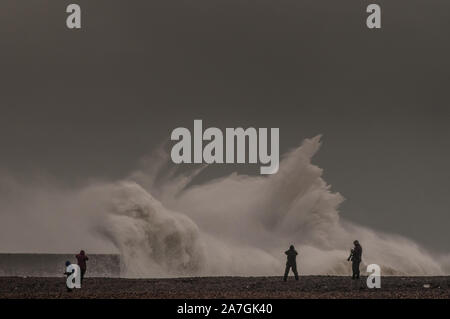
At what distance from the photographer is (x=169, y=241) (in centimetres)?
5712

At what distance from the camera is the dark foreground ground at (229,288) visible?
31669 millimetres

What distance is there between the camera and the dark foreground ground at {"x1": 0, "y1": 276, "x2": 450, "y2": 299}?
31669mm

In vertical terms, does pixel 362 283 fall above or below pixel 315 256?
below

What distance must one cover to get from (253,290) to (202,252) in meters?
25.7

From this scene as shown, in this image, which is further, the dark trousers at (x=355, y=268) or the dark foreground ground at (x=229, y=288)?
the dark trousers at (x=355, y=268)

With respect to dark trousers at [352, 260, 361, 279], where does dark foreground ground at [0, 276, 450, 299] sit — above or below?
below

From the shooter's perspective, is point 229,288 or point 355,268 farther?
point 355,268

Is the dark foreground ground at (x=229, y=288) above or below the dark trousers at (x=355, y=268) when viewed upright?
below

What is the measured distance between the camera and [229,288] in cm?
3481

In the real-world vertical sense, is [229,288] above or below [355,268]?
below

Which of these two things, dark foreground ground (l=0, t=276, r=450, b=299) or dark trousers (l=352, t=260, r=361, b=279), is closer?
dark foreground ground (l=0, t=276, r=450, b=299)
